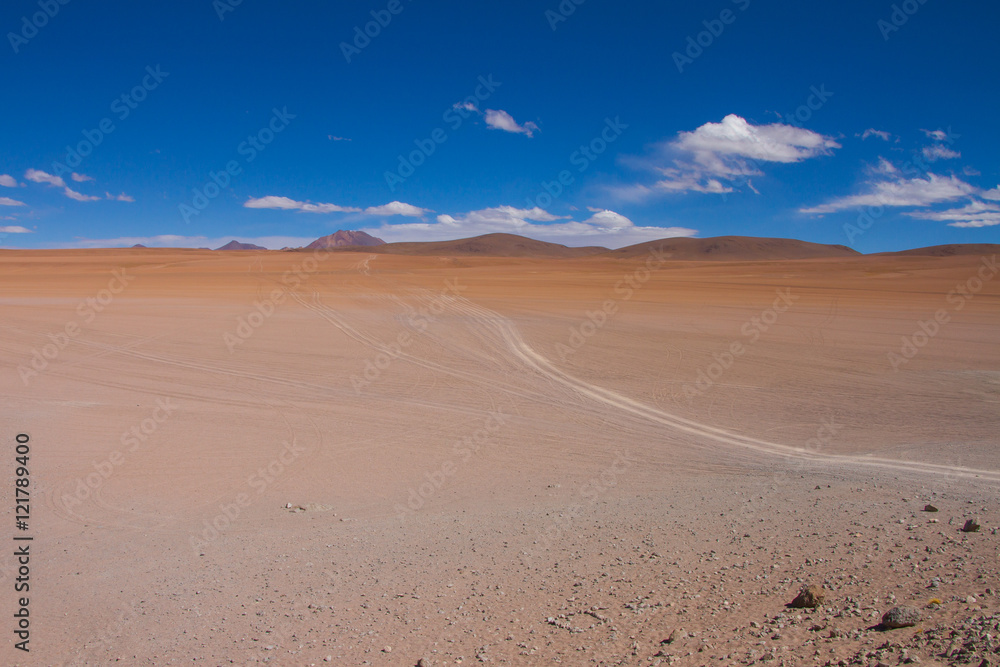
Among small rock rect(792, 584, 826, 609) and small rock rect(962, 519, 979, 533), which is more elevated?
small rock rect(962, 519, 979, 533)

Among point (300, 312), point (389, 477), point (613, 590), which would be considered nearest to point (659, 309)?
point (300, 312)

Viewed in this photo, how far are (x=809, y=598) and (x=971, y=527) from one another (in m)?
2.36

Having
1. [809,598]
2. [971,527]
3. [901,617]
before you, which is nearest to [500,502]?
[809,598]

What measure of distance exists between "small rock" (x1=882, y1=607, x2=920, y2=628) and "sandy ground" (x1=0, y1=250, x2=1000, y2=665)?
0.35 feet

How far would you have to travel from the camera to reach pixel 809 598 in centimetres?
429

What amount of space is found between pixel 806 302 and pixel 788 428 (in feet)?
83.4

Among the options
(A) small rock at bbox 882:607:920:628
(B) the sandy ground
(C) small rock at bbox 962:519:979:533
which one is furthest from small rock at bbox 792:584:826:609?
(C) small rock at bbox 962:519:979:533

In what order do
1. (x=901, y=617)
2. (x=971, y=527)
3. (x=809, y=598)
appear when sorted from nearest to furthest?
(x=901, y=617) < (x=809, y=598) < (x=971, y=527)

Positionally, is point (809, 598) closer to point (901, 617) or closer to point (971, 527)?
point (901, 617)

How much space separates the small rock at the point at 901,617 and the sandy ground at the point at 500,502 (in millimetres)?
107

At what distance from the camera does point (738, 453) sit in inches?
346

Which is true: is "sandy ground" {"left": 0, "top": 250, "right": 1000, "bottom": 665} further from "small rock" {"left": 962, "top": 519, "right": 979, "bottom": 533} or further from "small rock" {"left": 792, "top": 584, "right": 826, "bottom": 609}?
"small rock" {"left": 962, "top": 519, "right": 979, "bottom": 533}

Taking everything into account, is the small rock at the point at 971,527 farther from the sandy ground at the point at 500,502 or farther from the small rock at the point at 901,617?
the small rock at the point at 901,617

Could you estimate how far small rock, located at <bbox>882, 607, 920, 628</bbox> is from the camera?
149 inches
